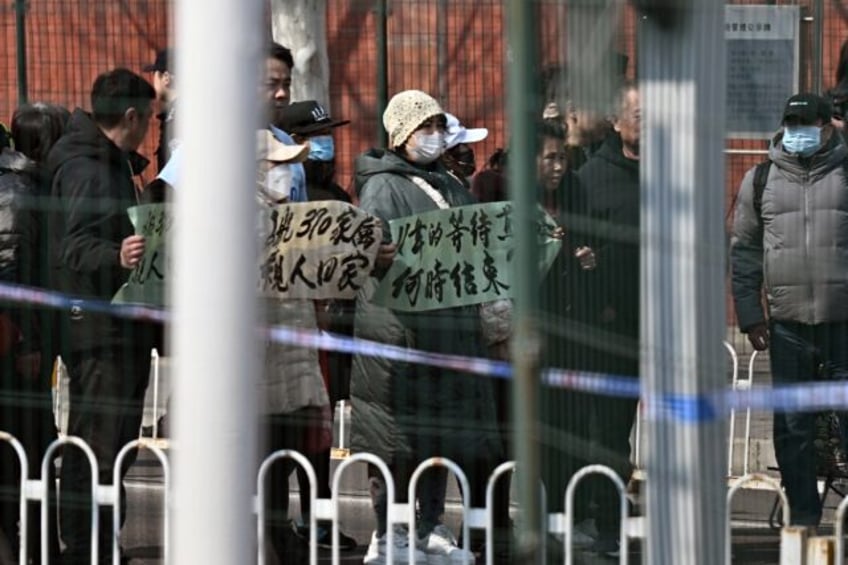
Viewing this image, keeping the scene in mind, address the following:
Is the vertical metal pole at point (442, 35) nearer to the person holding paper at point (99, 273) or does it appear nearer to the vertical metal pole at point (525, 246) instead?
the person holding paper at point (99, 273)

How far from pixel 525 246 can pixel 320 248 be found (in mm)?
1852

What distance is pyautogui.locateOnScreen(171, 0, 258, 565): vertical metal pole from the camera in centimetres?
272

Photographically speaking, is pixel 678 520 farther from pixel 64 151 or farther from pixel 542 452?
pixel 64 151

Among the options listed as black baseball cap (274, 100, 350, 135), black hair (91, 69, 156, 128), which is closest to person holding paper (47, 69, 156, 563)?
black hair (91, 69, 156, 128)

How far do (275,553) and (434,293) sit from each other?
2.98 ft

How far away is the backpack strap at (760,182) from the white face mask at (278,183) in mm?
1367

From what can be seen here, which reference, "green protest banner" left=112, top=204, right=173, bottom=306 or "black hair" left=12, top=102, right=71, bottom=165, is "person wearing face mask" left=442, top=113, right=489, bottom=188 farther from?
"black hair" left=12, top=102, right=71, bottom=165

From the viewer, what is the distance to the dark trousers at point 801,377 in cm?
461

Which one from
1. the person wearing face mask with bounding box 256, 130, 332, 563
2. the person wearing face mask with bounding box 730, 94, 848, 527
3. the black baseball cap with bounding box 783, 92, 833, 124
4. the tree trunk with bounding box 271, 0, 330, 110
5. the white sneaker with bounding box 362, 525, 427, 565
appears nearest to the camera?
the black baseball cap with bounding box 783, 92, 833, 124

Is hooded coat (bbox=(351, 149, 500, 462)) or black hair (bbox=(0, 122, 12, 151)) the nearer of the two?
hooded coat (bbox=(351, 149, 500, 462))

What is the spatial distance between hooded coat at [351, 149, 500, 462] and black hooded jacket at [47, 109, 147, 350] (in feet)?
2.41

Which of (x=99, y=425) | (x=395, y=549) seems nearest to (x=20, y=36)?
(x=99, y=425)

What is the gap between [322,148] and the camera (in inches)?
223

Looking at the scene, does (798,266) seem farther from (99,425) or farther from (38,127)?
(38,127)
